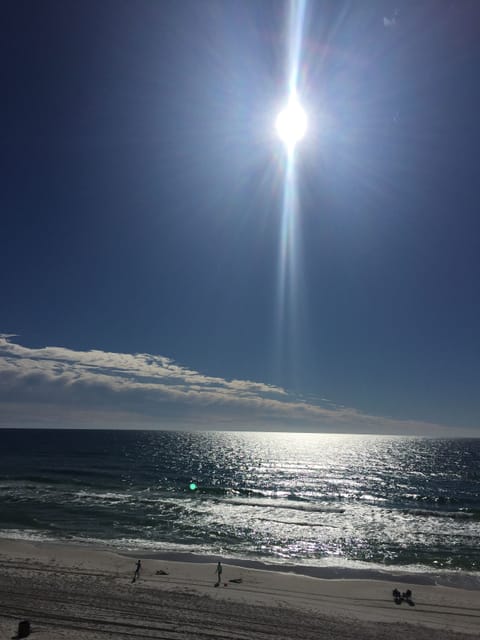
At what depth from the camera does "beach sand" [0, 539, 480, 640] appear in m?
18.2

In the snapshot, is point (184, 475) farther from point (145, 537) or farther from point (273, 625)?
point (273, 625)

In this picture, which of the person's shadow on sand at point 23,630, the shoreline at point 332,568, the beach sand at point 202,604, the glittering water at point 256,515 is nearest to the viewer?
the person's shadow on sand at point 23,630

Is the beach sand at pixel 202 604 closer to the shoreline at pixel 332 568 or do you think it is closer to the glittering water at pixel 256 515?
the shoreline at pixel 332 568

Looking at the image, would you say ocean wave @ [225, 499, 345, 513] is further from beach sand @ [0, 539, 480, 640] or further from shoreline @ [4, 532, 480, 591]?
beach sand @ [0, 539, 480, 640]

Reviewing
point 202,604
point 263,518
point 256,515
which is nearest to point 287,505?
point 256,515

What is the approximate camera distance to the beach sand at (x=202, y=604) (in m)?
18.2

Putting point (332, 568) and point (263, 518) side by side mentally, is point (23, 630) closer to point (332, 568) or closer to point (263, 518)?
point (332, 568)

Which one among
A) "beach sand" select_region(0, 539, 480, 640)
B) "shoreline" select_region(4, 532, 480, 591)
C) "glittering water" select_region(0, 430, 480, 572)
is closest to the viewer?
"beach sand" select_region(0, 539, 480, 640)

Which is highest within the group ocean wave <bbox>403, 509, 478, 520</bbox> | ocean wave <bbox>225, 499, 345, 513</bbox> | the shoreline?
ocean wave <bbox>403, 509, 478, 520</bbox>

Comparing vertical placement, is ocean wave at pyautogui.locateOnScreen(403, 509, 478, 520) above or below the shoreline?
above

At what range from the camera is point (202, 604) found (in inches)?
853

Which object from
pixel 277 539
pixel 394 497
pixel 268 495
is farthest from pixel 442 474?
pixel 277 539

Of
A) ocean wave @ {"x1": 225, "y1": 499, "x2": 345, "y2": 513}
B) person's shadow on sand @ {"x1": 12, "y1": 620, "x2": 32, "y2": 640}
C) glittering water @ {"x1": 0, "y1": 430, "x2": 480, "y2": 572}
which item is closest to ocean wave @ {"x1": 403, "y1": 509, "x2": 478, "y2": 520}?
glittering water @ {"x1": 0, "y1": 430, "x2": 480, "y2": 572}

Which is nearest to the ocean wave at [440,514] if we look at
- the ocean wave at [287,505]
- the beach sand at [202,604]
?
the ocean wave at [287,505]
